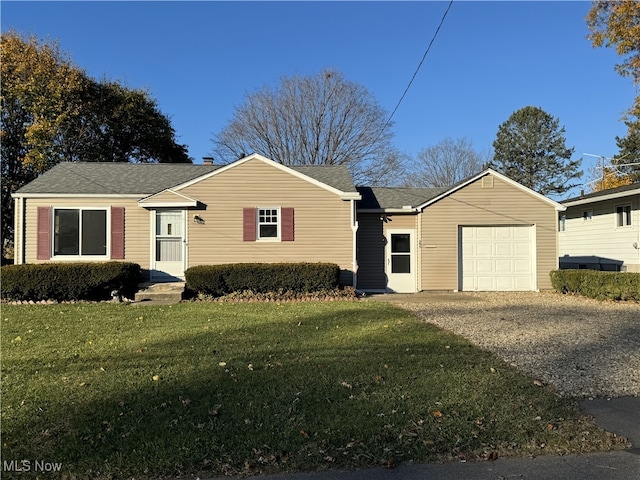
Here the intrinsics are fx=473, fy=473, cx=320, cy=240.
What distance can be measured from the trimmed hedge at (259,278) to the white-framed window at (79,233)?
347 centimetres

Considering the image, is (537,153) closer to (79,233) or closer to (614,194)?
(614,194)

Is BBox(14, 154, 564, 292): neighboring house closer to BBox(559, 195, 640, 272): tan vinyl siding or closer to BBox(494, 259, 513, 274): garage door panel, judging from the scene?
BBox(494, 259, 513, 274): garage door panel

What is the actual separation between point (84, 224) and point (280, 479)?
13436 millimetres

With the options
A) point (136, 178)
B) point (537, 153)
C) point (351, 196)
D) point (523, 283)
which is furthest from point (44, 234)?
point (537, 153)

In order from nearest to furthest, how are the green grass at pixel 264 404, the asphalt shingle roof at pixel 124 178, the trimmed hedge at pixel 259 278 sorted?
the green grass at pixel 264 404
the trimmed hedge at pixel 259 278
the asphalt shingle roof at pixel 124 178

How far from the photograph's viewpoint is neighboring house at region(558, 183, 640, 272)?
1595cm

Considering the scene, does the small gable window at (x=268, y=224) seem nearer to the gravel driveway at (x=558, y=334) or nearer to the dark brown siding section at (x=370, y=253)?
the dark brown siding section at (x=370, y=253)

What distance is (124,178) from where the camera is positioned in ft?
52.1

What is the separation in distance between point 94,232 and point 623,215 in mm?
17923

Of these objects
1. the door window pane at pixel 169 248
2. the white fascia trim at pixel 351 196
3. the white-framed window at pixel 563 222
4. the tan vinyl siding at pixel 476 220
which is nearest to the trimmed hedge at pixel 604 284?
the tan vinyl siding at pixel 476 220

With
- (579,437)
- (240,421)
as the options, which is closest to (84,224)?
(240,421)

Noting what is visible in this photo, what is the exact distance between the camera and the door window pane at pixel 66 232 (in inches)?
567

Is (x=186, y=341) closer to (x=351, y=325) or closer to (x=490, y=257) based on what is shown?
(x=351, y=325)

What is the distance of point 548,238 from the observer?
1547 cm
